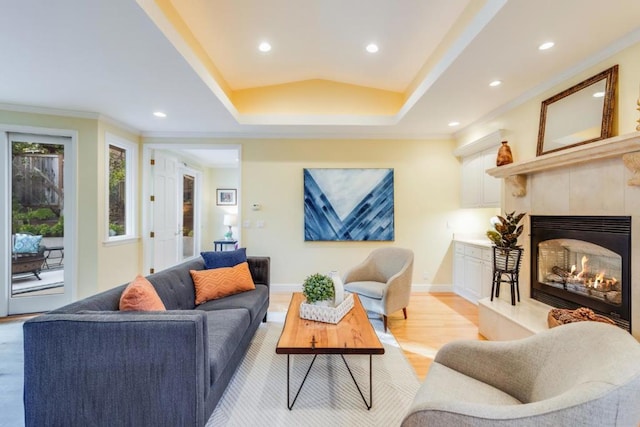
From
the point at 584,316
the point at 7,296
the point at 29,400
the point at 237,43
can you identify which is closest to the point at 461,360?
the point at 584,316

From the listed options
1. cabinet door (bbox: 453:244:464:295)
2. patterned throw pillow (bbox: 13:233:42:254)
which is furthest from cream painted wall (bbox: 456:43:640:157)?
patterned throw pillow (bbox: 13:233:42:254)

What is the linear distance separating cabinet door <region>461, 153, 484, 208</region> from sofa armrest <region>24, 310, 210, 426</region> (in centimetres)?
404

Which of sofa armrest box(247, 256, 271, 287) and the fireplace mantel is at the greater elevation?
the fireplace mantel

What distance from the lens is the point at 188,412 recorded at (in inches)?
56.7

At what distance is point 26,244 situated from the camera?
3586 mm

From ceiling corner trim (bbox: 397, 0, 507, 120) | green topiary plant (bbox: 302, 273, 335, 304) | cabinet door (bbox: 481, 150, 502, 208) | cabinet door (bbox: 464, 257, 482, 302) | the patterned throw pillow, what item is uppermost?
ceiling corner trim (bbox: 397, 0, 507, 120)

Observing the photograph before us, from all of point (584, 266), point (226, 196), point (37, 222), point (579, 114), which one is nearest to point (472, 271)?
point (584, 266)

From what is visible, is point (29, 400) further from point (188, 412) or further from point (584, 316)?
point (584, 316)

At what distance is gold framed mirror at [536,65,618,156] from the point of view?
2.27m

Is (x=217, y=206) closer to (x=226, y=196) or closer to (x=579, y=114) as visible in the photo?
(x=226, y=196)

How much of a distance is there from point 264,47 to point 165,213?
3.29 metres

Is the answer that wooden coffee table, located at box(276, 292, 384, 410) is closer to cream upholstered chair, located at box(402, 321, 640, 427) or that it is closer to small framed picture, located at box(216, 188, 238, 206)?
cream upholstered chair, located at box(402, 321, 640, 427)

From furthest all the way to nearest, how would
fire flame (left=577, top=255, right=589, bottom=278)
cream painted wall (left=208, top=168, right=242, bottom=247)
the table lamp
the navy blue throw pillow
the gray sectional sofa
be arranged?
cream painted wall (left=208, top=168, right=242, bottom=247), the table lamp, the navy blue throw pillow, fire flame (left=577, top=255, right=589, bottom=278), the gray sectional sofa

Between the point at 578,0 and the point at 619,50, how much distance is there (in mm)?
848
